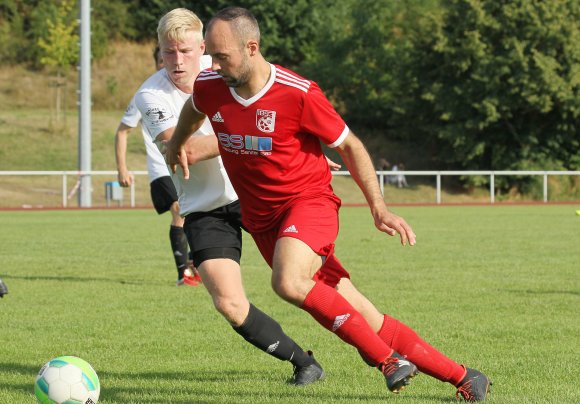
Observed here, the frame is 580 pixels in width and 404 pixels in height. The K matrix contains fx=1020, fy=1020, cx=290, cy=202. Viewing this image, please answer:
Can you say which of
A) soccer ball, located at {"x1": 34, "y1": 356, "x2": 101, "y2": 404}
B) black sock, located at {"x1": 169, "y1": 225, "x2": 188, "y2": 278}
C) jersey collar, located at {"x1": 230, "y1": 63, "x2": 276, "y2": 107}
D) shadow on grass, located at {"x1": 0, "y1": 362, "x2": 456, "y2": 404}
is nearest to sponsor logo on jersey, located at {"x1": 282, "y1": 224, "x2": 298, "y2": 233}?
jersey collar, located at {"x1": 230, "y1": 63, "x2": 276, "y2": 107}

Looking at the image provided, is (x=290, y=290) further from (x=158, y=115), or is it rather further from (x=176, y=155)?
(x=158, y=115)

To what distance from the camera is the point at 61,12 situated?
47.4 metres

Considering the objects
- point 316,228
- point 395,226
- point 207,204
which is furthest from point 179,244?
point 395,226

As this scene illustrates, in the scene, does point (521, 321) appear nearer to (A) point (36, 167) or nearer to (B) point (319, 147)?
(B) point (319, 147)

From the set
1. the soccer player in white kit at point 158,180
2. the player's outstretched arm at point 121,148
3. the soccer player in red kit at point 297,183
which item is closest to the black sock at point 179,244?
the soccer player in white kit at point 158,180

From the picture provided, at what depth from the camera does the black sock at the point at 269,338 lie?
5516 mm

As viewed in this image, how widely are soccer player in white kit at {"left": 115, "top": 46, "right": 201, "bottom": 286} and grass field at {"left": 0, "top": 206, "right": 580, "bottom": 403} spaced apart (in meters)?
0.39

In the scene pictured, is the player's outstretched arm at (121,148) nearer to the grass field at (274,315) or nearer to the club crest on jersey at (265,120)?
the grass field at (274,315)

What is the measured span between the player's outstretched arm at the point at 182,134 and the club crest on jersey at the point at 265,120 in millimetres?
442

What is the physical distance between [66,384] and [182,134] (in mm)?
1454

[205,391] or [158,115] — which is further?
[158,115]

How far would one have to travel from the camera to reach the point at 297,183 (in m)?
5.05

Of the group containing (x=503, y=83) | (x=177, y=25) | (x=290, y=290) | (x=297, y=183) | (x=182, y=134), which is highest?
(x=503, y=83)

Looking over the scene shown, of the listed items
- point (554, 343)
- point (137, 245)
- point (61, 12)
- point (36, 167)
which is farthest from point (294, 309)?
point (61, 12)
